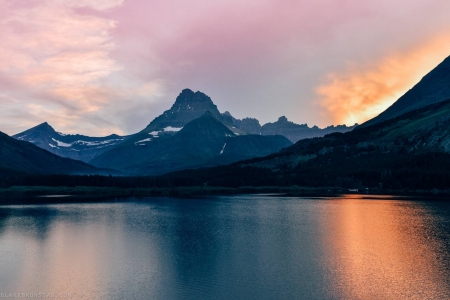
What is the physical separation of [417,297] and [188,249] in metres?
40.8

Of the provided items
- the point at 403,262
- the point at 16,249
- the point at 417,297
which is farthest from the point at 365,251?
the point at 16,249

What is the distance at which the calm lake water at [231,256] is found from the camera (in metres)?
52.7

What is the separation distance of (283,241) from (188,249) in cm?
1927

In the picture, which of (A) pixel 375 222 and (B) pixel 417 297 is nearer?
(B) pixel 417 297

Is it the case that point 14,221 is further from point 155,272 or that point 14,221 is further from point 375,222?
point 375,222

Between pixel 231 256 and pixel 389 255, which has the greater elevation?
pixel 231 256

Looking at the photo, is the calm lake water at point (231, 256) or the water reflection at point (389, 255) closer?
the water reflection at point (389, 255)

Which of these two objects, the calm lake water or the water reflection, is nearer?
the water reflection

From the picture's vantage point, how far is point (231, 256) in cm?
7038

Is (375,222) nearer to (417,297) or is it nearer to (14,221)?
(417,297)

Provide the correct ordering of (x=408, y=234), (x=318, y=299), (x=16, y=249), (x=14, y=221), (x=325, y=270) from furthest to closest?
(x=14, y=221)
(x=408, y=234)
(x=16, y=249)
(x=325, y=270)
(x=318, y=299)

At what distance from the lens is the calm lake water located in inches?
2076

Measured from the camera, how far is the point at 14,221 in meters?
117

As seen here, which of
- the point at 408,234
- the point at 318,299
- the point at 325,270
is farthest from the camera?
the point at 408,234
